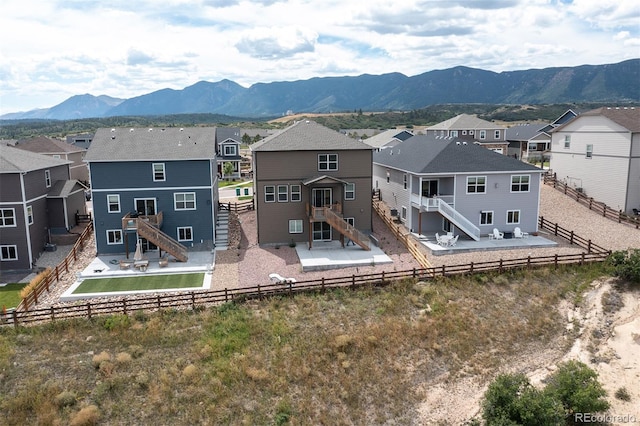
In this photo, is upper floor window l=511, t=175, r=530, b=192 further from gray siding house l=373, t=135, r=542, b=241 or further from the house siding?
the house siding

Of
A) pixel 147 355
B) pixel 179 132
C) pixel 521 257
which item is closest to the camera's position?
pixel 147 355

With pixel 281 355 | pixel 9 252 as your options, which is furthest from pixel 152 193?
pixel 281 355

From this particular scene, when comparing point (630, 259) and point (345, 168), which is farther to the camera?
point (345, 168)

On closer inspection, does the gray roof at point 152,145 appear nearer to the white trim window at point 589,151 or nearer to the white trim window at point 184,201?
the white trim window at point 184,201

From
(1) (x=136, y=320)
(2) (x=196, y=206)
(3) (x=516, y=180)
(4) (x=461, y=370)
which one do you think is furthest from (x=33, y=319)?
(3) (x=516, y=180)

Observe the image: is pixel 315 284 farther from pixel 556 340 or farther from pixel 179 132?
pixel 179 132

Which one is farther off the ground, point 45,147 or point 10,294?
point 45,147

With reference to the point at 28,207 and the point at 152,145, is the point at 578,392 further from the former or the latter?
the point at 28,207
